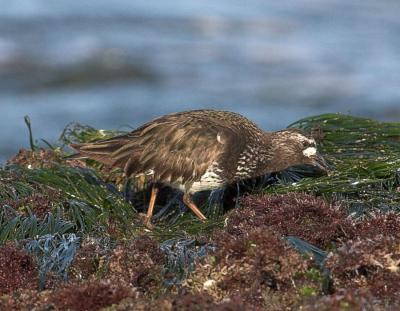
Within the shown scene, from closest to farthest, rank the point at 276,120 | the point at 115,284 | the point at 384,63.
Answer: the point at 115,284 < the point at 276,120 < the point at 384,63

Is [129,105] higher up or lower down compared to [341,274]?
lower down

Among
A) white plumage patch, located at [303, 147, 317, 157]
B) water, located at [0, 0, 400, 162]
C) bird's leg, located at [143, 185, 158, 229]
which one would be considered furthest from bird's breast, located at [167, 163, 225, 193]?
water, located at [0, 0, 400, 162]

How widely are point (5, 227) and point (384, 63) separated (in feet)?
38.5

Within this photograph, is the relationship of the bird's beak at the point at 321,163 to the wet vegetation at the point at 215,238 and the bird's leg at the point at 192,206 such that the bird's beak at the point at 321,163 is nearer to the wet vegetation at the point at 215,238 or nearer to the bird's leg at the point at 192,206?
the wet vegetation at the point at 215,238

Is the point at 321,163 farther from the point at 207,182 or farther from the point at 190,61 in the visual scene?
the point at 190,61

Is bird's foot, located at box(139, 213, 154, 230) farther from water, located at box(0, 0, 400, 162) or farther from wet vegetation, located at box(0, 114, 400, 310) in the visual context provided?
water, located at box(0, 0, 400, 162)

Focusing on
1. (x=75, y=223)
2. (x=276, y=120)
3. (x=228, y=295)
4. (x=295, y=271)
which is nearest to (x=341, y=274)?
(x=295, y=271)

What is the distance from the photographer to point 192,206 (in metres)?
6.51

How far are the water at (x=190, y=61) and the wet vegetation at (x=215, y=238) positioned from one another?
20.9 ft

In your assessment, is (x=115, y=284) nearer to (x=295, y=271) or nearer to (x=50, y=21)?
(x=295, y=271)

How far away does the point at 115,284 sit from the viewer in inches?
164

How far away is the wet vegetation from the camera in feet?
13.8

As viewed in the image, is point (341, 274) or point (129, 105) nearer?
point (341, 274)

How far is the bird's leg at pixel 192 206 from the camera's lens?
20.8 ft
